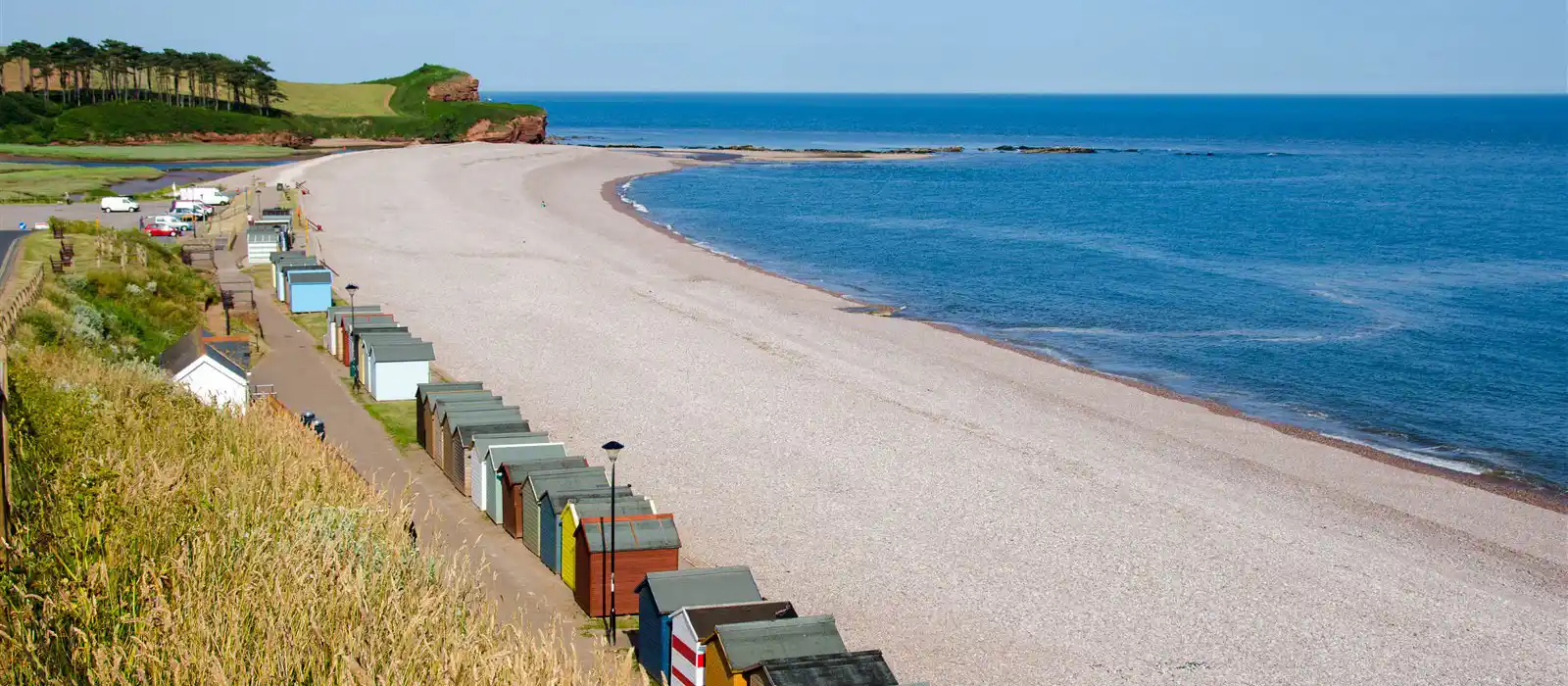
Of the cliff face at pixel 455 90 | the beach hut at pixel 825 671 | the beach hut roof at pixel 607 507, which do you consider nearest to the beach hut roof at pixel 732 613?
the beach hut at pixel 825 671

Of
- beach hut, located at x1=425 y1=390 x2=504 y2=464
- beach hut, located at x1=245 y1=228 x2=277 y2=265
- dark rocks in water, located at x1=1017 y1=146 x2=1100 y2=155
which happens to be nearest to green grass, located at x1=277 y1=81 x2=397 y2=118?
dark rocks in water, located at x1=1017 y1=146 x2=1100 y2=155

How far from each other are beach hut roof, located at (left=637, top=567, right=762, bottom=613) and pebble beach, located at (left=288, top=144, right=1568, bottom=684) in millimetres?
2489

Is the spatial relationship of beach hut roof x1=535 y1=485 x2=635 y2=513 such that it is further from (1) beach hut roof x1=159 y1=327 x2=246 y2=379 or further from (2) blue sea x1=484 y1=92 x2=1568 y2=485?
(2) blue sea x1=484 y1=92 x2=1568 y2=485

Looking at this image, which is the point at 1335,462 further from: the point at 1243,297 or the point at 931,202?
the point at 931,202

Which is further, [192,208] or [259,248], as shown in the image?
[192,208]

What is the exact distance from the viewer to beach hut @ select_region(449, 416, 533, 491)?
89.5 feet

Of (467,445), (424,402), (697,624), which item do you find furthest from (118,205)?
(697,624)

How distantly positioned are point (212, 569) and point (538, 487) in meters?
8.98

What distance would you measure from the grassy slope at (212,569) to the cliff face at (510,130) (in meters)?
144

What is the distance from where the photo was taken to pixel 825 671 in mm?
16688

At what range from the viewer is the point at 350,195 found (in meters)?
87.9

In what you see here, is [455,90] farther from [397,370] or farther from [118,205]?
[397,370]

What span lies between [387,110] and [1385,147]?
134m

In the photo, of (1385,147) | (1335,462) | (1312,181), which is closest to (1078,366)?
(1335,462)
